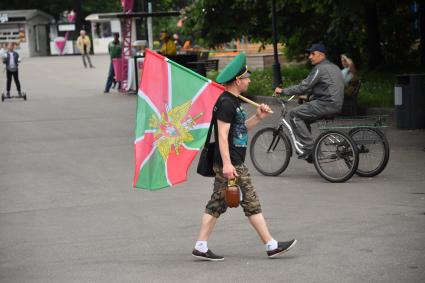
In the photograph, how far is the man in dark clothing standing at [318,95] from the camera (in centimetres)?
1223

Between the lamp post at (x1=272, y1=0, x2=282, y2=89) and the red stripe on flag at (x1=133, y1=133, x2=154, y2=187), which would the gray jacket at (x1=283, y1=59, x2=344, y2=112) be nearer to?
the red stripe on flag at (x1=133, y1=133, x2=154, y2=187)

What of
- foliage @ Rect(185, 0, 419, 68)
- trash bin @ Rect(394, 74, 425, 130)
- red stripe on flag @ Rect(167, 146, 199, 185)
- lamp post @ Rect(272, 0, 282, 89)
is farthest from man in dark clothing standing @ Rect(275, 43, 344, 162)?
foliage @ Rect(185, 0, 419, 68)

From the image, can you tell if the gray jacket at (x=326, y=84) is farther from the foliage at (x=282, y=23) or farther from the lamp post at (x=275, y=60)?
the foliage at (x=282, y=23)

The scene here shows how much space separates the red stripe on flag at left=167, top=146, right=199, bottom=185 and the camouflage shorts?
37 cm

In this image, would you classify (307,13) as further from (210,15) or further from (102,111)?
(102,111)

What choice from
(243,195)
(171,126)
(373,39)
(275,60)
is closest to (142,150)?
(171,126)

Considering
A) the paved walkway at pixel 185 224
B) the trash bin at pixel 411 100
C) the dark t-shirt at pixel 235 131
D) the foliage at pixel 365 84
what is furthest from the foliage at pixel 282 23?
the dark t-shirt at pixel 235 131

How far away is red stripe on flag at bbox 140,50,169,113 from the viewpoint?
831 centimetres

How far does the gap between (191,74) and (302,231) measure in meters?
1.81

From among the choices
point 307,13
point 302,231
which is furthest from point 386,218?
point 307,13

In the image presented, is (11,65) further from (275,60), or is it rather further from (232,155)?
(232,155)

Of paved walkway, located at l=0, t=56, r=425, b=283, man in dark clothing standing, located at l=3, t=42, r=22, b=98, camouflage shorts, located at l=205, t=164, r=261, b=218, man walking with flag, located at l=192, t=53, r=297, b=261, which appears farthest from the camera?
man in dark clothing standing, located at l=3, t=42, r=22, b=98

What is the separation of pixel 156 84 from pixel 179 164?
686 mm

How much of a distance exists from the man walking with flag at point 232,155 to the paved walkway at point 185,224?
0.49ft
